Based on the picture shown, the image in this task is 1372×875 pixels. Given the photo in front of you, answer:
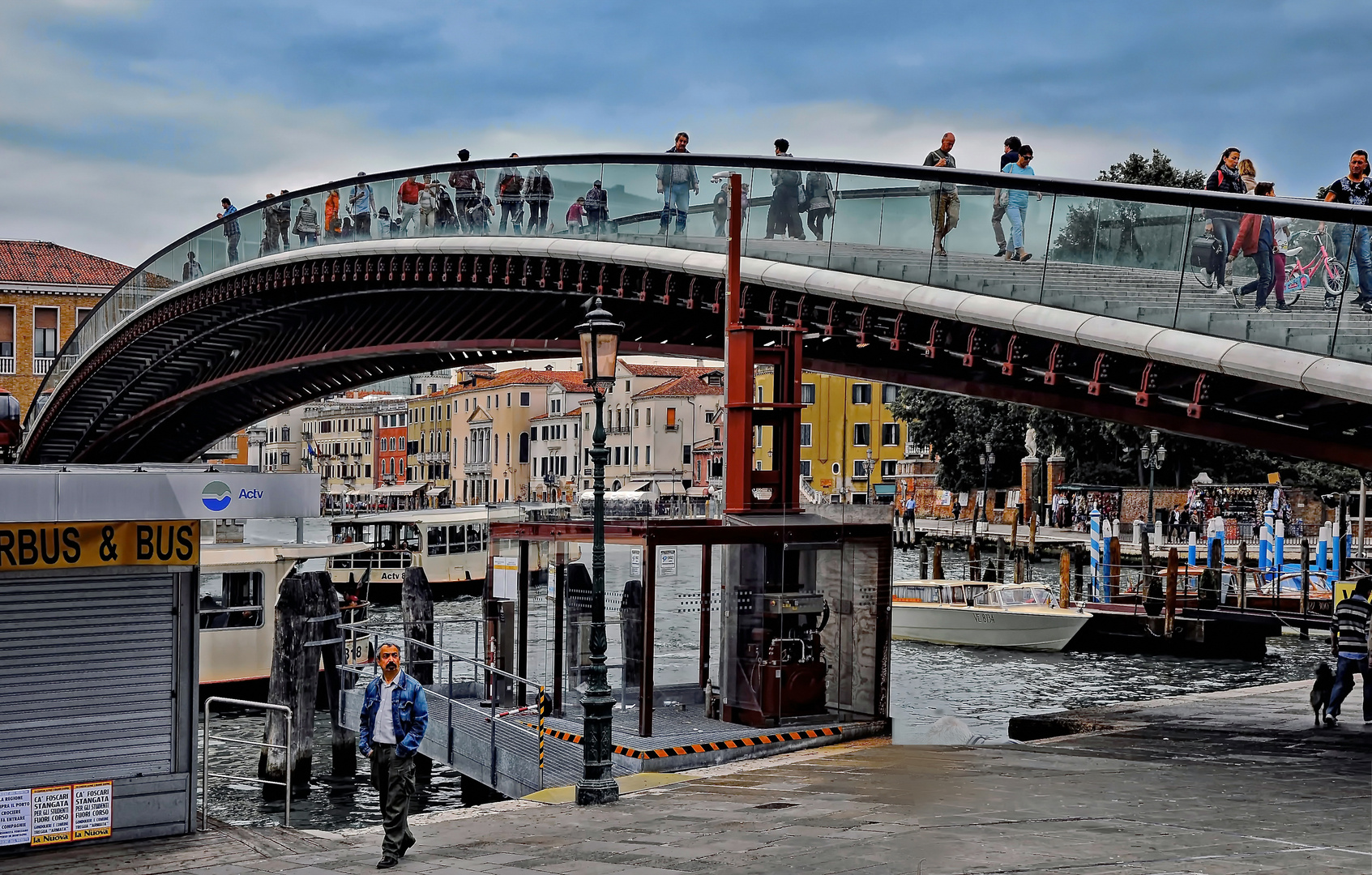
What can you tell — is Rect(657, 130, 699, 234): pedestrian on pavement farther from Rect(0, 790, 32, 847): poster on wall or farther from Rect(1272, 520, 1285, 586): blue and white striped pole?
Rect(1272, 520, 1285, 586): blue and white striped pole

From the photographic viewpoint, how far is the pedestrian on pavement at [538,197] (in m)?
26.5

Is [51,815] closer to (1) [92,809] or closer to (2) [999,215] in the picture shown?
(1) [92,809]

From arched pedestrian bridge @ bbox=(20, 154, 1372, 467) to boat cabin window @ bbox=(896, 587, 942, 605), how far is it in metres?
11.0

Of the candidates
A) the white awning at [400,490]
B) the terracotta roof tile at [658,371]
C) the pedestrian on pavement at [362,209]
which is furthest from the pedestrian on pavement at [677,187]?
the white awning at [400,490]

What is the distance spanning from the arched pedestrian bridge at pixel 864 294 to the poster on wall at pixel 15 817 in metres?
10.6

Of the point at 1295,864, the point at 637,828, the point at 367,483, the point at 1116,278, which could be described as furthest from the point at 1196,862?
the point at 367,483

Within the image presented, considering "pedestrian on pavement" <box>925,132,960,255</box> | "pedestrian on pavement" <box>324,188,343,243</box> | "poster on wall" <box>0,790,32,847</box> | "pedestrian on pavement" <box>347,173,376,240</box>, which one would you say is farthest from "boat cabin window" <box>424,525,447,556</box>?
"poster on wall" <box>0,790,32,847</box>

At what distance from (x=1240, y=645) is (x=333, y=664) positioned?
61.6ft

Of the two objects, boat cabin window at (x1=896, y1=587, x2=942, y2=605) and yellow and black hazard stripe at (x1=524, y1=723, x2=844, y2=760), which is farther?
boat cabin window at (x1=896, y1=587, x2=942, y2=605)

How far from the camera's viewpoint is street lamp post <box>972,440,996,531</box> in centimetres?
6669

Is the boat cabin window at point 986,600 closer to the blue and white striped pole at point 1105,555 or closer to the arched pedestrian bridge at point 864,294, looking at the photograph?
the blue and white striped pole at point 1105,555

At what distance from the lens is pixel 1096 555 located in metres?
41.0

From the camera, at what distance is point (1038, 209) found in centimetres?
1708

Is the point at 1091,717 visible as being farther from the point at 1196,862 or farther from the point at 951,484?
the point at 951,484
